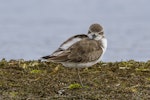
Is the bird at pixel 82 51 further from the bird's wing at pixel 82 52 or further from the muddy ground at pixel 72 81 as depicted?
the muddy ground at pixel 72 81

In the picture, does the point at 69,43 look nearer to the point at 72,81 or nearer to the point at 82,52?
the point at 82,52

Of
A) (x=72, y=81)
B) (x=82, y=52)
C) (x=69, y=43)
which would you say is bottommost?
(x=72, y=81)

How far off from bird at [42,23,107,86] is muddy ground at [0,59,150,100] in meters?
0.34

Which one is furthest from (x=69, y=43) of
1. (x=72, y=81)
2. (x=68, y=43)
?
(x=72, y=81)

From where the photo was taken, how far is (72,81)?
1314 cm

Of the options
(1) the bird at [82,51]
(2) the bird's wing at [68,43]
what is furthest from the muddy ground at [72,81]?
(2) the bird's wing at [68,43]

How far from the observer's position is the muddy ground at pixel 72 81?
1221cm

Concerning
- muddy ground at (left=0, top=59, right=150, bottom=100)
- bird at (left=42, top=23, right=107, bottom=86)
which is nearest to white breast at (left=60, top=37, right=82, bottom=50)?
bird at (left=42, top=23, right=107, bottom=86)

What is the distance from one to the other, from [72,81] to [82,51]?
21.9 inches

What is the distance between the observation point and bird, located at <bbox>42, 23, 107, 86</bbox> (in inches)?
512

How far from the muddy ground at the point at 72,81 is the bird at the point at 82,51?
13.2 inches

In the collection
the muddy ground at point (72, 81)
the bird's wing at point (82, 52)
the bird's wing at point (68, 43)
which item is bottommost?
the muddy ground at point (72, 81)

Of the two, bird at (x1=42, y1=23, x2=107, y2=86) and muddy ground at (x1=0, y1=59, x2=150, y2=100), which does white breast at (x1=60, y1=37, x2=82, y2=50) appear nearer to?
bird at (x1=42, y1=23, x2=107, y2=86)

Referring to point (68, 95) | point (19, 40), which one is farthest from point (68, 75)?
point (19, 40)
